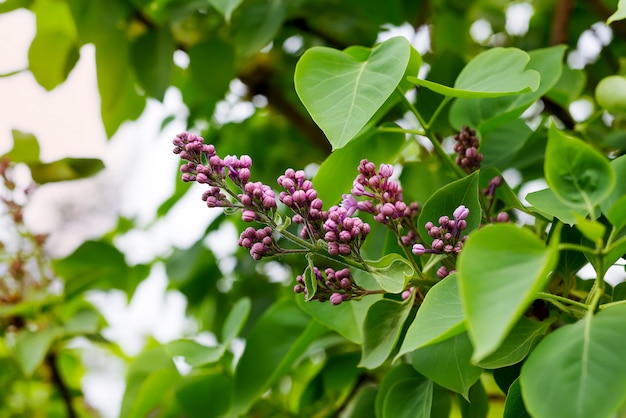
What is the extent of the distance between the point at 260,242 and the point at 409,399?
0.14 metres

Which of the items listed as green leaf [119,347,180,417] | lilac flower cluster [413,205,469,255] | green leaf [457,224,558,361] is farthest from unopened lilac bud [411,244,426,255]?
green leaf [119,347,180,417]

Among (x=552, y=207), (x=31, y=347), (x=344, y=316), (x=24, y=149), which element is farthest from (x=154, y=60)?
(x=552, y=207)

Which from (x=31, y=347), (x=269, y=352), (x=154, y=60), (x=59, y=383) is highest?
(x=154, y=60)

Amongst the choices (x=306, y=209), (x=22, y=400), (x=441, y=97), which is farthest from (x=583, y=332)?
(x=22, y=400)

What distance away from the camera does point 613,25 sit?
0.84 metres

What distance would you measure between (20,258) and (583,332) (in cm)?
66

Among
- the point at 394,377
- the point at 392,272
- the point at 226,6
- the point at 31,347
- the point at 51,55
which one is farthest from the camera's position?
the point at 51,55

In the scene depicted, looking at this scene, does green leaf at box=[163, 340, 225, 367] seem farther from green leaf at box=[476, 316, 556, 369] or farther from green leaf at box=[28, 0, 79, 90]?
green leaf at box=[28, 0, 79, 90]

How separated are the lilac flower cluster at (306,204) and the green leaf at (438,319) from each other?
0.07 meters

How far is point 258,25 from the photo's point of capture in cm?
74

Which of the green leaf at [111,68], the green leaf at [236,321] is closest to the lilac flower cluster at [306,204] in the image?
the green leaf at [236,321]

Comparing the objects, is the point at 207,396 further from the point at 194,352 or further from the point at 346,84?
the point at 346,84

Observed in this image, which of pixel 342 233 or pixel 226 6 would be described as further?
pixel 226 6

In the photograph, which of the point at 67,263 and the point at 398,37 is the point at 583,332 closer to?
the point at 398,37
